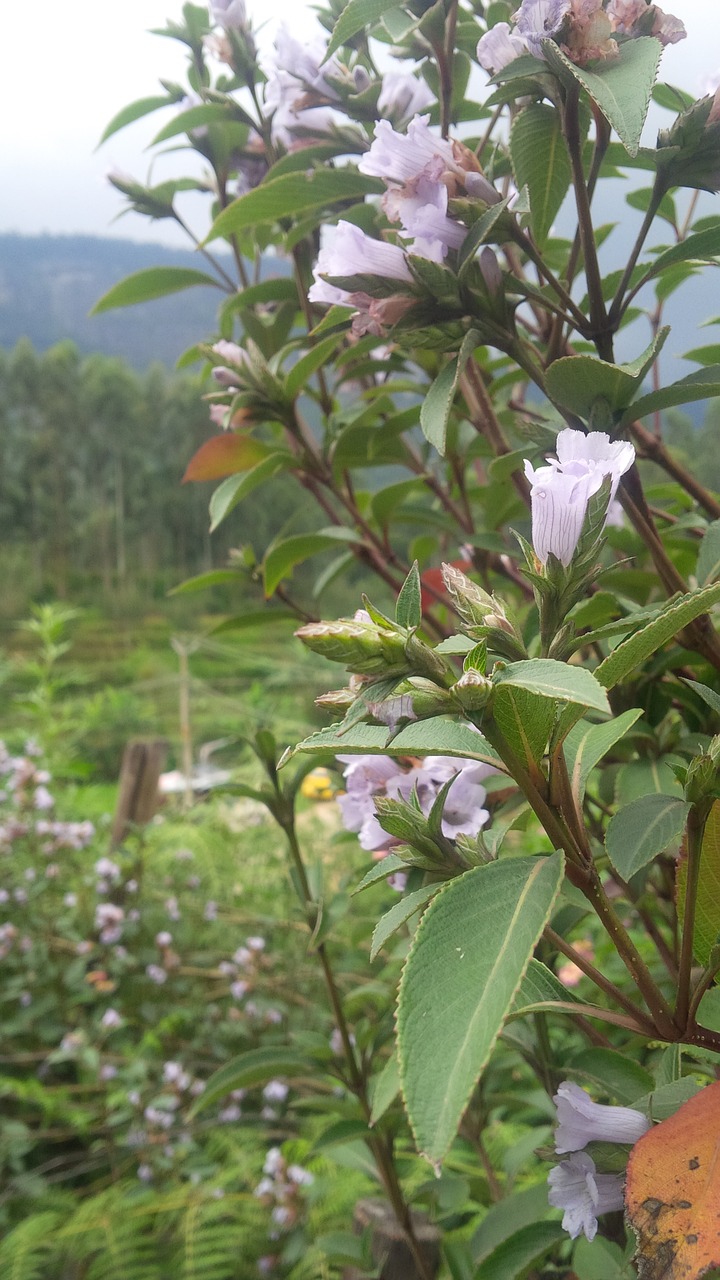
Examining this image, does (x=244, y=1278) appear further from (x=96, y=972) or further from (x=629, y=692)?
(x=629, y=692)

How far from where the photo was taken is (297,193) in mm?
412

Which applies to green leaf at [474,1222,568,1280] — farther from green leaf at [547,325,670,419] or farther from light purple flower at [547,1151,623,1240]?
green leaf at [547,325,670,419]

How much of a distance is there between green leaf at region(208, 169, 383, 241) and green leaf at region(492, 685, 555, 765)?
0.30 metres

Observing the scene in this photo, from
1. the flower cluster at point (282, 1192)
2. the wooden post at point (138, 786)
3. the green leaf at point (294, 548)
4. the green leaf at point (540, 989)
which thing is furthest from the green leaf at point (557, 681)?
the wooden post at point (138, 786)

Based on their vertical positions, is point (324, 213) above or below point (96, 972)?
above

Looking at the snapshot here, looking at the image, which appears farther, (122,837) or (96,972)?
(122,837)

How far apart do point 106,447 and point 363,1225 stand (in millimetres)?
8831

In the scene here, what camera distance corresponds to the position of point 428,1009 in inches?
7.3

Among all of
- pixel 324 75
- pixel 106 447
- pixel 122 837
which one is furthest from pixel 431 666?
pixel 106 447

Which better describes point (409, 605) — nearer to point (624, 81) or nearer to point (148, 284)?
point (624, 81)

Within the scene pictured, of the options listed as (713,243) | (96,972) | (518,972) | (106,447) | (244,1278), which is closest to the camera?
(518,972)

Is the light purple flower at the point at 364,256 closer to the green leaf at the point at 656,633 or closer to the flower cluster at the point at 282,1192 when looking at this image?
the green leaf at the point at 656,633

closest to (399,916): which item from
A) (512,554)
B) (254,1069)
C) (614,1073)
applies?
(614,1073)

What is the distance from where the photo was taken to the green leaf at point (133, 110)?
0.61m
